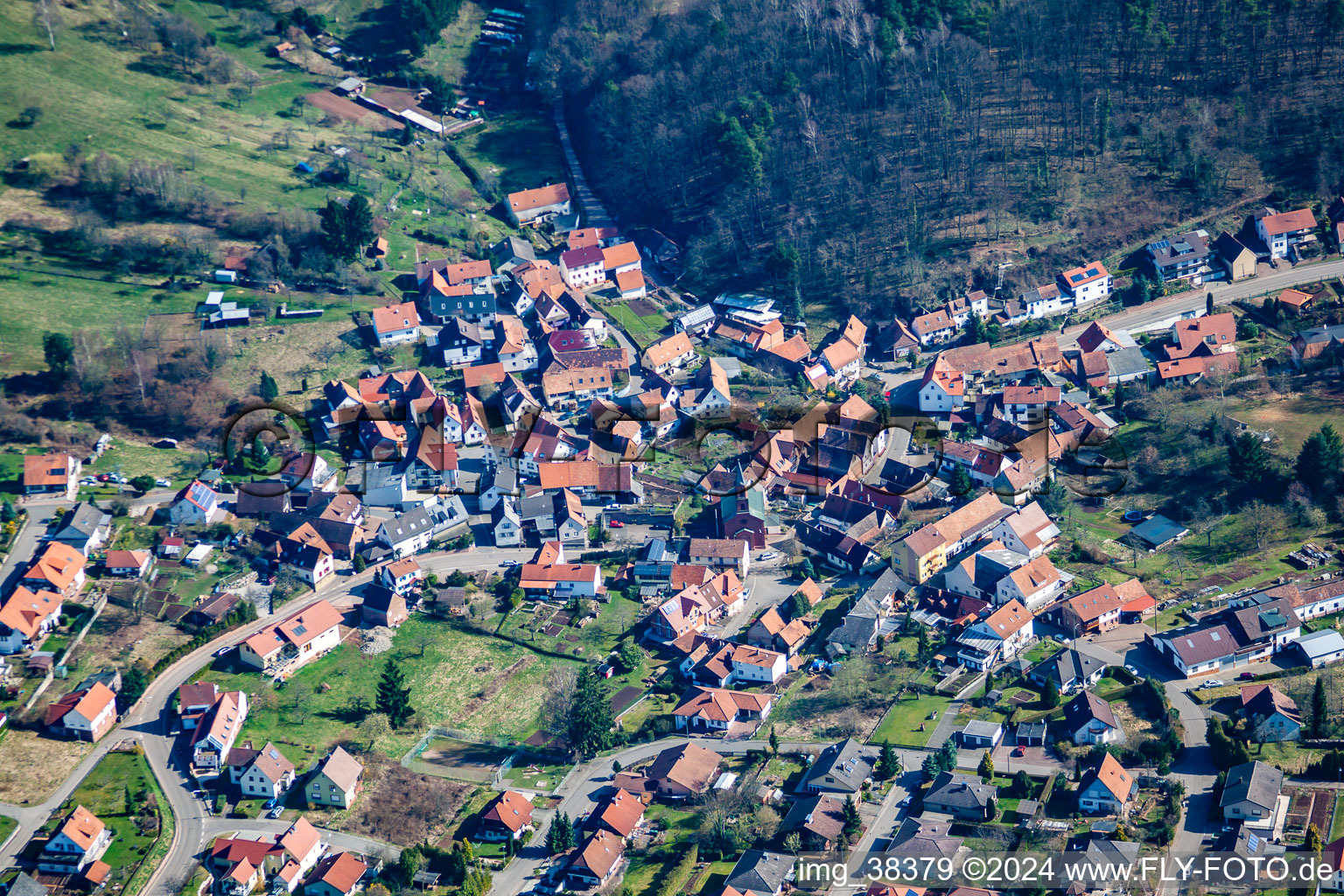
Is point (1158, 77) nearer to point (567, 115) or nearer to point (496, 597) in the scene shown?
point (567, 115)

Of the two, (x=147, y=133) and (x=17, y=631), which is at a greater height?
(x=147, y=133)


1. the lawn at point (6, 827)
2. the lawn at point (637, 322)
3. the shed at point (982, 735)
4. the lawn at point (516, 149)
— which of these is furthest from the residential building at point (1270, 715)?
the lawn at point (516, 149)

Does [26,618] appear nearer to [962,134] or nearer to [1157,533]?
[1157,533]

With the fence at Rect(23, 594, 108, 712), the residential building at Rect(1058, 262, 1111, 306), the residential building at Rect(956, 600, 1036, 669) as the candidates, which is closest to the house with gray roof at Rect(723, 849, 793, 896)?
the residential building at Rect(956, 600, 1036, 669)

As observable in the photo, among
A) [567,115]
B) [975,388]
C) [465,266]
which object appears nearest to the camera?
[975,388]

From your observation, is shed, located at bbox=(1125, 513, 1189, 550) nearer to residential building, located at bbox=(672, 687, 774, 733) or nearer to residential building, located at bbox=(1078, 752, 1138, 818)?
residential building, located at bbox=(1078, 752, 1138, 818)

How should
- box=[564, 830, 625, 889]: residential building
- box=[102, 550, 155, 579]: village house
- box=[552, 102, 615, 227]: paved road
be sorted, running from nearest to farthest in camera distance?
1. box=[564, 830, 625, 889]: residential building
2. box=[102, 550, 155, 579]: village house
3. box=[552, 102, 615, 227]: paved road

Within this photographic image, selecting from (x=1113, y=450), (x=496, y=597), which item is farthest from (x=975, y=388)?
(x=496, y=597)
